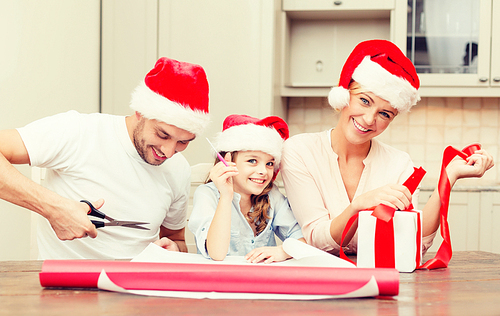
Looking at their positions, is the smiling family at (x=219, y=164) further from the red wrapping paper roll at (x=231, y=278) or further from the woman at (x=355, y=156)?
the red wrapping paper roll at (x=231, y=278)

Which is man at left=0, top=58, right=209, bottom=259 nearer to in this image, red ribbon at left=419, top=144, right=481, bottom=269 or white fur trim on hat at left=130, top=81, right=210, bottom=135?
white fur trim on hat at left=130, top=81, right=210, bottom=135

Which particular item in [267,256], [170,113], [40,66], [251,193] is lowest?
[267,256]

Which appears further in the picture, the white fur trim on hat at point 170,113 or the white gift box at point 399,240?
the white fur trim on hat at point 170,113

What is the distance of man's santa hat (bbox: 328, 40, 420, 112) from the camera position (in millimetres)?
1248

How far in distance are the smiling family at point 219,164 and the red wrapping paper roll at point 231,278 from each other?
0.37 metres

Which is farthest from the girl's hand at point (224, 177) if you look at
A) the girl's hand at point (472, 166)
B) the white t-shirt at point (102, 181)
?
the girl's hand at point (472, 166)

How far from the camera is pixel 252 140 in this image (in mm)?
1271

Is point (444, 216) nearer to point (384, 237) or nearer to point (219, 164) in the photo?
point (384, 237)

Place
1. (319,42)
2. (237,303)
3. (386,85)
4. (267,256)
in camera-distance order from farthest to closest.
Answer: (319,42) → (386,85) → (267,256) → (237,303)

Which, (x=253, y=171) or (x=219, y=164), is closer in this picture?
(x=219, y=164)

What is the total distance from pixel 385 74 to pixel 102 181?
2.84 feet

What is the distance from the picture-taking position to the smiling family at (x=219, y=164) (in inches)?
46.2

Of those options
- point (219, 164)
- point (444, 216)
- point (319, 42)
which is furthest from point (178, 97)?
point (319, 42)

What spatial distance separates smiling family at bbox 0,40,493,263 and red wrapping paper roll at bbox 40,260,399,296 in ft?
1.20
